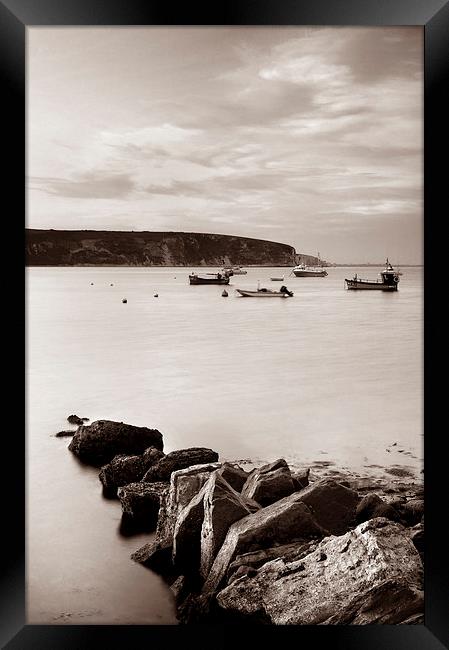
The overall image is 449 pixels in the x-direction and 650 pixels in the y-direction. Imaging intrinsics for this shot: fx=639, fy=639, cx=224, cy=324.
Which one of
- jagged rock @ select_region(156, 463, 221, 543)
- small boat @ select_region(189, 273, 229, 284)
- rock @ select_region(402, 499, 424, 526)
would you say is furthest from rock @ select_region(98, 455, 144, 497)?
→ small boat @ select_region(189, 273, 229, 284)

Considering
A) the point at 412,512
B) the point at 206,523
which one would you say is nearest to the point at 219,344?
the point at 412,512

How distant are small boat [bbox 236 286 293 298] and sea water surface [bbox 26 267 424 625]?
0.67 meters

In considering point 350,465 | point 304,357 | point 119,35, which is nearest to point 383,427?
point 350,465

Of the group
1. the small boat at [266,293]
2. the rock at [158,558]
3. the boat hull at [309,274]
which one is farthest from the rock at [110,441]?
the small boat at [266,293]

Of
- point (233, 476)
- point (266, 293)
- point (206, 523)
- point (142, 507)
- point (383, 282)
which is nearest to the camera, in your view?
point (206, 523)

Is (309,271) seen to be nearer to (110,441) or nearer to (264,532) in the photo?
(110,441)

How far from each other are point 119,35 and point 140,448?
2190 mm

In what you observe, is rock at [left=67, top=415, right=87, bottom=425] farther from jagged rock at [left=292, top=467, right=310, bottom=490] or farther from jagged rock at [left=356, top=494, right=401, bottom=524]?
Result: jagged rock at [left=356, top=494, right=401, bottom=524]

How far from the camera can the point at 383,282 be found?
166 inches

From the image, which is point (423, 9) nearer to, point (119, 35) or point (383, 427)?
point (119, 35)

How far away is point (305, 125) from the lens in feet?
11.7

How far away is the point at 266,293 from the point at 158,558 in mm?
4132

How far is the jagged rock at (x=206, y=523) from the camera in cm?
247
